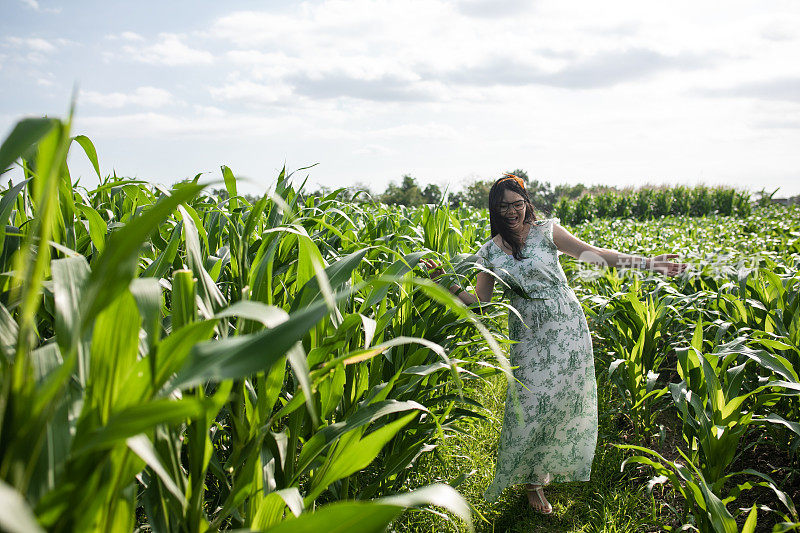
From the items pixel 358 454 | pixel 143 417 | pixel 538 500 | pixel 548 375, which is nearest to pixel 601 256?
pixel 548 375

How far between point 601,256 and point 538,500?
1.20 meters

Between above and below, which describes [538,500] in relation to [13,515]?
below

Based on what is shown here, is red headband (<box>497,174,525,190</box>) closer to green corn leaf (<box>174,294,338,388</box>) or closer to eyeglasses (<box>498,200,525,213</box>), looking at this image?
eyeglasses (<box>498,200,525,213</box>)

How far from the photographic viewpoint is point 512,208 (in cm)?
238

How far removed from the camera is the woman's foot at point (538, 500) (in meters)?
2.30

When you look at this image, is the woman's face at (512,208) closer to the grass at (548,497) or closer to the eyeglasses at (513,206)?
the eyeglasses at (513,206)

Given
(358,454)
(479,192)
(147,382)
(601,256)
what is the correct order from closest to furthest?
(147,382), (358,454), (601,256), (479,192)

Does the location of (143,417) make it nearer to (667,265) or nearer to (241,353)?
(241,353)

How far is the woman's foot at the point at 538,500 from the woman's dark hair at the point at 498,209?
3.42 feet

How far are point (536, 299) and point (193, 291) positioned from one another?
1666 millimetres

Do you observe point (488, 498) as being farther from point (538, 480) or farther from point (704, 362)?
point (704, 362)

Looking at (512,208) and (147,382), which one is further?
(512,208)

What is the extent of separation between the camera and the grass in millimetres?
2057

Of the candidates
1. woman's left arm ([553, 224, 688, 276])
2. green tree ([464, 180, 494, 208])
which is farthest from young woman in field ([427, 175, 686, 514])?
green tree ([464, 180, 494, 208])
